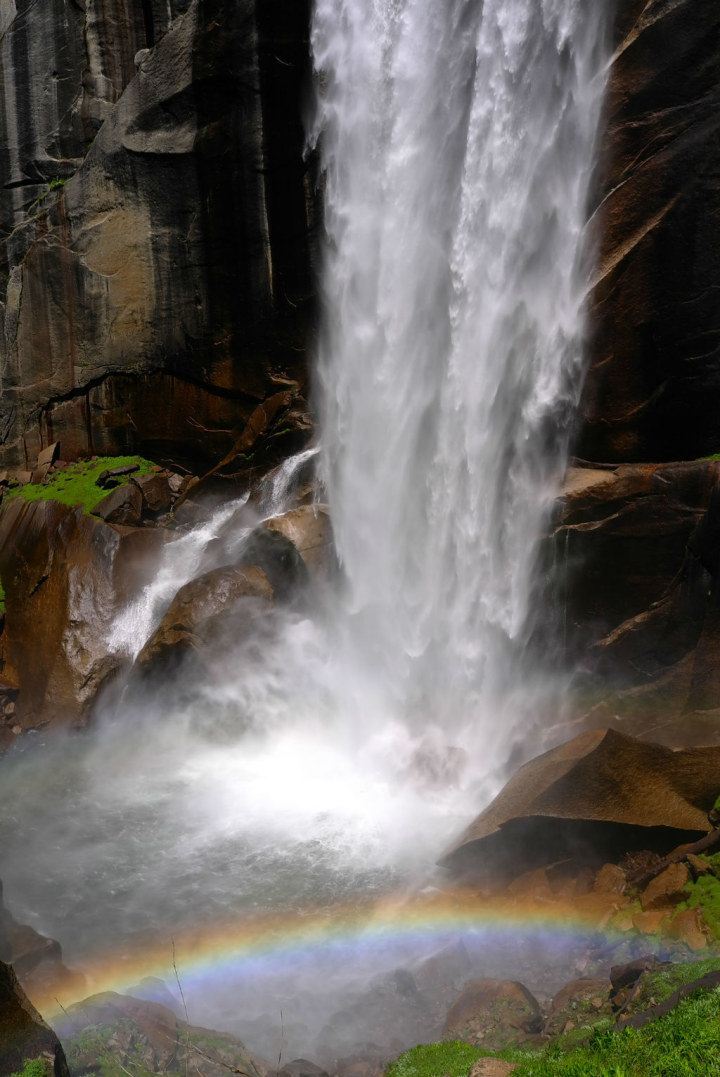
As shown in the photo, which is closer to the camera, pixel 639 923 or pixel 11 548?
pixel 639 923

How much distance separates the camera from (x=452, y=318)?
1241 cm

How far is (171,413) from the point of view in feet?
58.7

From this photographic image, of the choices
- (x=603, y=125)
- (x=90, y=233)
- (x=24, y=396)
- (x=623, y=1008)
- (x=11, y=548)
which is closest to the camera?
(x=623, y=1008)

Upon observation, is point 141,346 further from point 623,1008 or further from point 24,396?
point 623,1008

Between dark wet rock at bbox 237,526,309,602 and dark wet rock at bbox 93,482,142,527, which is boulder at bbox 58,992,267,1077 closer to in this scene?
dark wet rock at bbox 237,526,309,602

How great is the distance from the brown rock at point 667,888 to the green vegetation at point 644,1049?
4.57ft

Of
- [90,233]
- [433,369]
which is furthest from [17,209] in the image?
[433,369]

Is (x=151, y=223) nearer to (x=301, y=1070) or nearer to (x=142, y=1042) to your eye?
(x=142, y=1042)

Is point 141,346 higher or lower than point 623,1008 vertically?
higher

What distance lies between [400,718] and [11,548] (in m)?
8.29

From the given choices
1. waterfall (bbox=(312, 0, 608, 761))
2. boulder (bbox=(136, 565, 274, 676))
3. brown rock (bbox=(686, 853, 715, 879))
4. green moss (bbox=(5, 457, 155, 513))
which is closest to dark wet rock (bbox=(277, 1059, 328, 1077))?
brown rock (bbox=(686, 853, 715, 879))

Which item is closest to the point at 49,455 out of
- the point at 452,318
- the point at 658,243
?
the point at 452,318

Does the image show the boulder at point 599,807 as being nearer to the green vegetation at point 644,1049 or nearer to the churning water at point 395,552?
the churning water at point 395,552

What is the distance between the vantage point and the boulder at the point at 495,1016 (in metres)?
6.11
